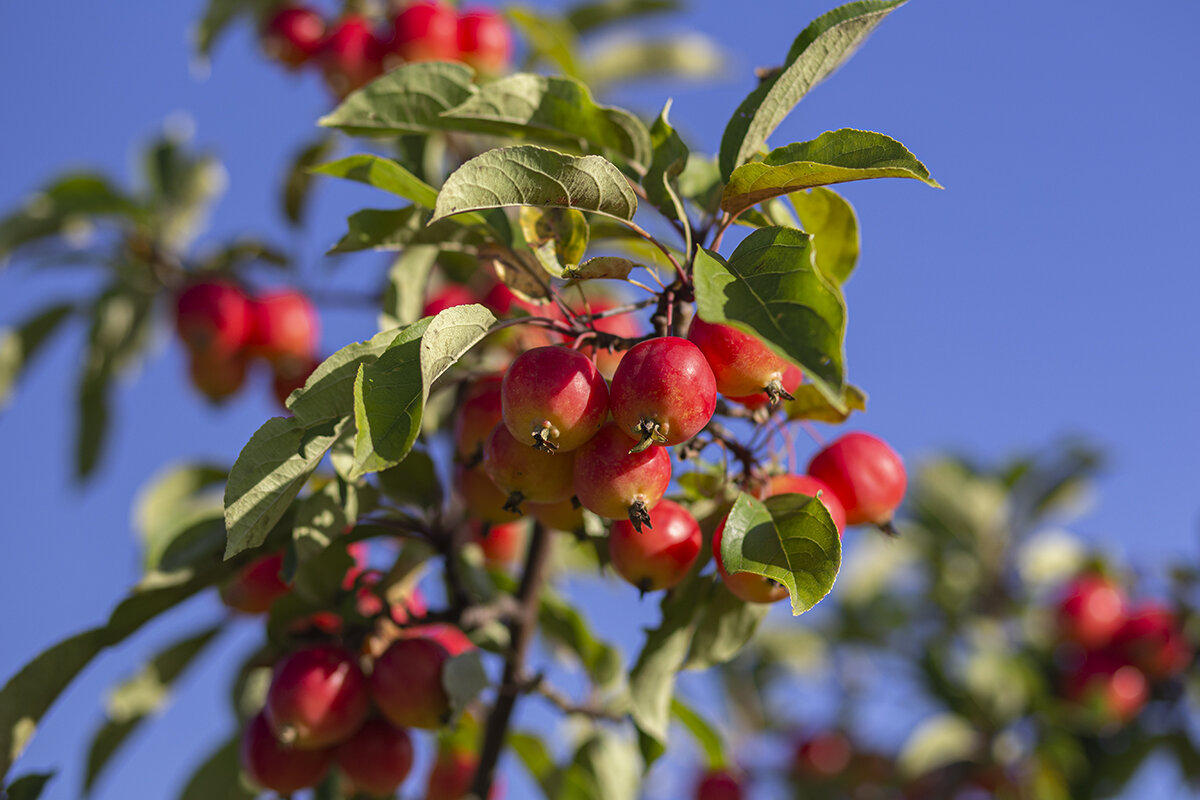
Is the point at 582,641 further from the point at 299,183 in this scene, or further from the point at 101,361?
the point at 101,361

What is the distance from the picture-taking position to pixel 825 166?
133cm

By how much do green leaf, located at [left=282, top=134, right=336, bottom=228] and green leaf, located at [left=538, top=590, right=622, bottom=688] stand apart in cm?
162

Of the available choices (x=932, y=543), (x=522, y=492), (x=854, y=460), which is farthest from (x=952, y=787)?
(x=522, y=492)

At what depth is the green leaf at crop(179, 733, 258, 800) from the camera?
2271 millimetres

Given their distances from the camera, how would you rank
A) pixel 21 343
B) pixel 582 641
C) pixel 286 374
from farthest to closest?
pixel 21 343 → pixel 286 374 → pixel 582 641

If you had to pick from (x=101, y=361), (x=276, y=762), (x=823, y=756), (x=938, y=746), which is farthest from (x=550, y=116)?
(x=823, y=756)

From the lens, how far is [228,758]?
7.61 ft

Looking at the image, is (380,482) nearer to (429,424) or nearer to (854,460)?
(429,424)

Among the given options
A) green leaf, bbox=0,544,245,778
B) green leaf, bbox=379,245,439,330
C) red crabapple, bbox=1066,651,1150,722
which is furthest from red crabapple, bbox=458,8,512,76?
red crabapple, bbox=1066,651,1150,722

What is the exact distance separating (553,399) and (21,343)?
347 cm

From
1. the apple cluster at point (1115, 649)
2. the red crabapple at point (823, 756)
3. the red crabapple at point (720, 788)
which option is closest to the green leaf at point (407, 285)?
the red crabapple at point (720, 788)

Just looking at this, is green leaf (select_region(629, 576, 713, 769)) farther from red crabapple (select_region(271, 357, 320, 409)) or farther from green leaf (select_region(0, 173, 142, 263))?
green leaf (select_region(0, 173, 142, 263))

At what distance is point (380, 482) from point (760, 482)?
0.83 m

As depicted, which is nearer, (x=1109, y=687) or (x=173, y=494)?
(x=173, y=494)
